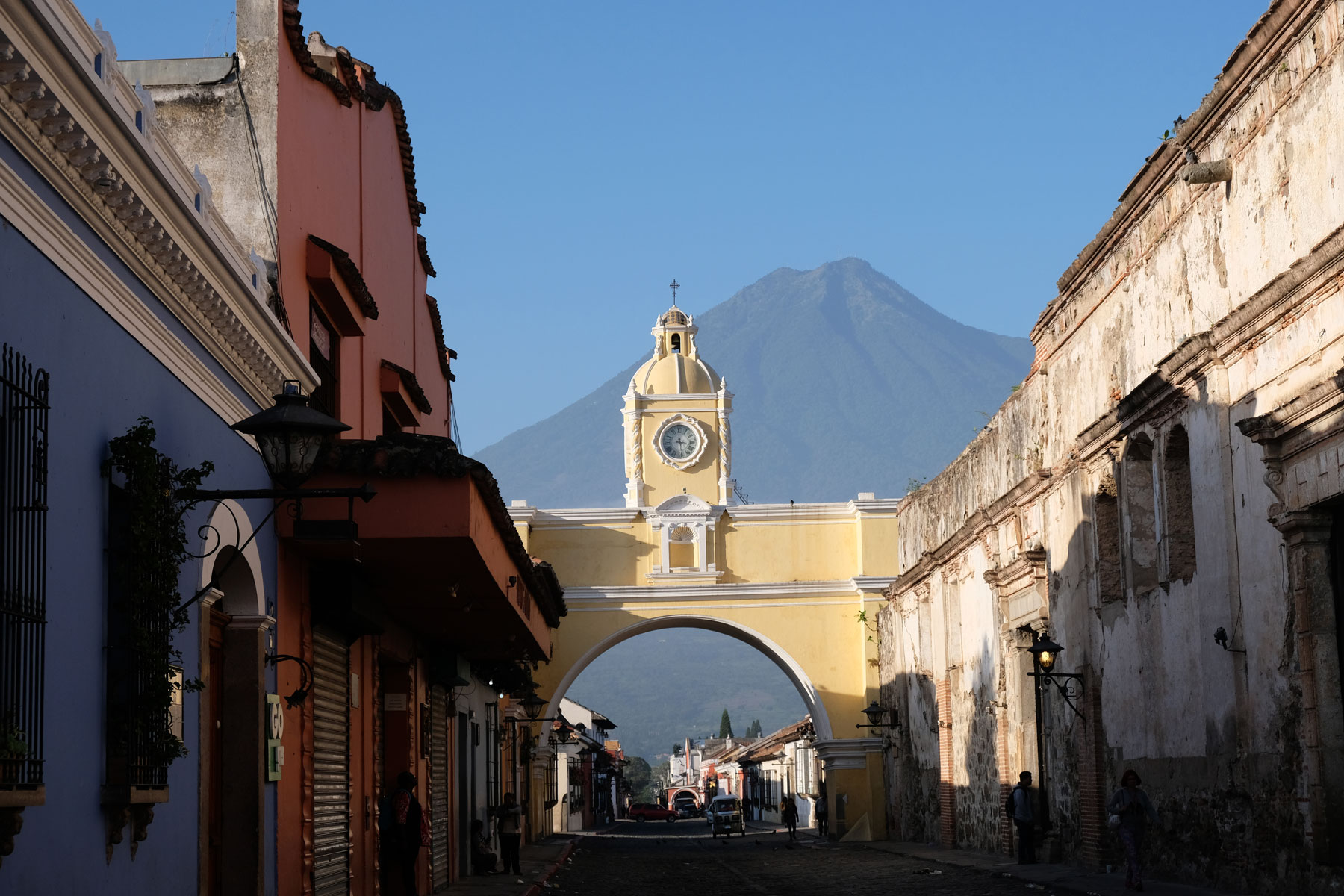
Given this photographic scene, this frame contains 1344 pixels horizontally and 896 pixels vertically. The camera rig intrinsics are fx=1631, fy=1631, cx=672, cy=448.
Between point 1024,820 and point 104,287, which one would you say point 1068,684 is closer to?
point 1024,820

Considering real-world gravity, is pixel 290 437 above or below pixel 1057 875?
above

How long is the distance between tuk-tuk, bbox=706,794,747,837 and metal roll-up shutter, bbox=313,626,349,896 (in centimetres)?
2896

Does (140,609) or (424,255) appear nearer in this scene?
(140,609)

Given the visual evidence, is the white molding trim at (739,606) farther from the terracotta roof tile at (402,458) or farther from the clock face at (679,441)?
the terracotta roof tile at (402,458)

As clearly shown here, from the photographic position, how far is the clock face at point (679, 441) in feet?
127

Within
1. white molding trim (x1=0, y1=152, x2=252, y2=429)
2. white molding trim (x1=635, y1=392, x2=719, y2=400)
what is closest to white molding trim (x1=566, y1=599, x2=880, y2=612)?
white molding trim (x1=635, y1=392, x2=719, y2=400)

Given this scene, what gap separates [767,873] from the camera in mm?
21156

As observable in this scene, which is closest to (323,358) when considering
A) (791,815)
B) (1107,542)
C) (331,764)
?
(331,764)

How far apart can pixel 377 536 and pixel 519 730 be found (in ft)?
81.1

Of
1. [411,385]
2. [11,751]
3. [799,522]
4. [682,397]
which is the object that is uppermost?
[682,397]

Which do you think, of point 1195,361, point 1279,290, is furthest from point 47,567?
point 1195,361

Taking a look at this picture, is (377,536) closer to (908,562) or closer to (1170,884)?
(1170,884)

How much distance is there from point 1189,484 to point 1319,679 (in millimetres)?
3451

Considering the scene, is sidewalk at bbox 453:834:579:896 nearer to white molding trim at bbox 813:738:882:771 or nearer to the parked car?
white molding trim at bbox 813:738:882:771
